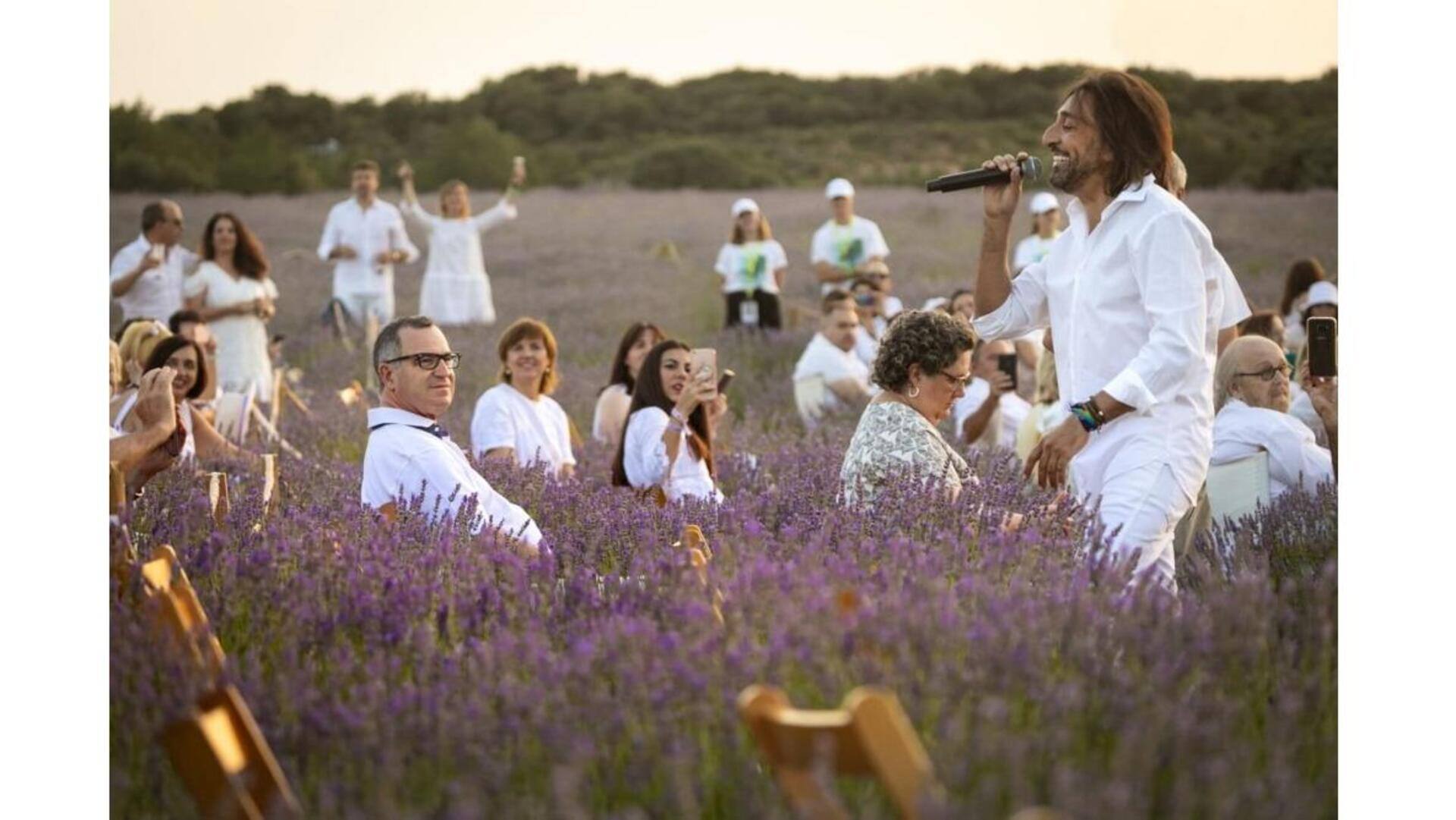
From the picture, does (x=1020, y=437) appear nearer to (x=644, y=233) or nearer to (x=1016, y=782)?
(x=1016, y=782)

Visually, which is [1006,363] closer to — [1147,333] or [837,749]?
[1147,333]

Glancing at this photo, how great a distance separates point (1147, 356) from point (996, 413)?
4.19 metres

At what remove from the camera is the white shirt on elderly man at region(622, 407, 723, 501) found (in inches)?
218

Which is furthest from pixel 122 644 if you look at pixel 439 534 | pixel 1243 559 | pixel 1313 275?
pixel 1313 275

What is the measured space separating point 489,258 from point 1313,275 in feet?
39.1

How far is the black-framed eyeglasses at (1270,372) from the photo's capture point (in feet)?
16.1

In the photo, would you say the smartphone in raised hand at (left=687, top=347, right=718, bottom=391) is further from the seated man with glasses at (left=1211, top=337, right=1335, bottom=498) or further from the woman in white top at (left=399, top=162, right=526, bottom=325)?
the woman in white top at (left=399, top=162, right=526, bottom=325)

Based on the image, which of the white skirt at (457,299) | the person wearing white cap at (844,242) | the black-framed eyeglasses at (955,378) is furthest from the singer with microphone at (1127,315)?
the white skirt at (457,299)

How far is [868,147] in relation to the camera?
795 inches

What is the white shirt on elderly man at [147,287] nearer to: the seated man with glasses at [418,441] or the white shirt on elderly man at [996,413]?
the white shirt on elderly man at [996,413]

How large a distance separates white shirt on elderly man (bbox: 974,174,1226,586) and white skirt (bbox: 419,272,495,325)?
34.8 feet

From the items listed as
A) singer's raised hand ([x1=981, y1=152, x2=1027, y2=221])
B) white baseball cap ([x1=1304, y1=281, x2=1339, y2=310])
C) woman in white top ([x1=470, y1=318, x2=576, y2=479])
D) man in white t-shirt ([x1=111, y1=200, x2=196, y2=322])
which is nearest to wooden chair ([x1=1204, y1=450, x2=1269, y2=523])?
singer's raised hand ([x1=981, y1=152, x2=1027, y2=221])

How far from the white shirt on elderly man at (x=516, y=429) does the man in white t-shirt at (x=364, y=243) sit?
19.7ft

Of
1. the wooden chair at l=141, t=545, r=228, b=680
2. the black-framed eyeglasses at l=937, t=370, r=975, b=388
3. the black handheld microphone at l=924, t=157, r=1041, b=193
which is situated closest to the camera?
the wooden chair at l=141, t=545, r=228, b=680
